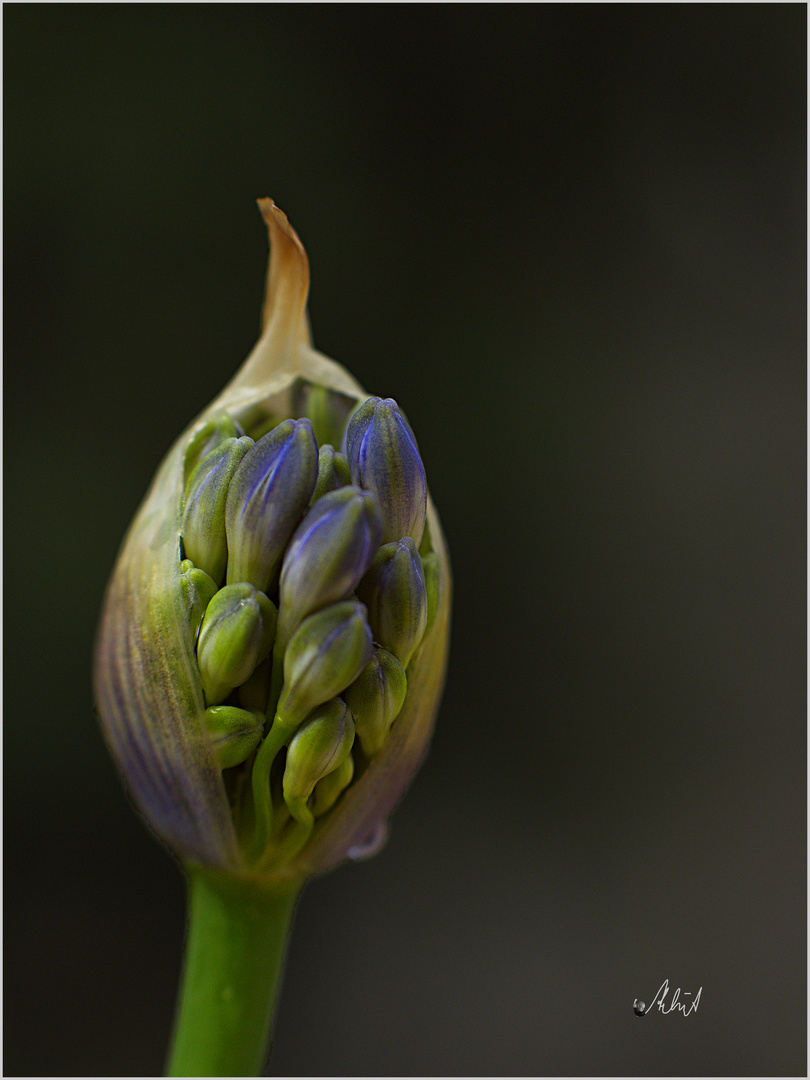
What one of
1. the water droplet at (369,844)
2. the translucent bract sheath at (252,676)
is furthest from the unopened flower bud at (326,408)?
the water droplet at (369,844)

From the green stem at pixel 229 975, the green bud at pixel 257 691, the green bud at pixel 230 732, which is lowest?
the green stem at pixel 229 975

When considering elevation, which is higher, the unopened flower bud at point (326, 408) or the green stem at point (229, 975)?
the unopened flower bud at point (326, 408)

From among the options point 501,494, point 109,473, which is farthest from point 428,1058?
point 109,473

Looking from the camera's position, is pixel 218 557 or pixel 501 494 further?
pixel 501 494

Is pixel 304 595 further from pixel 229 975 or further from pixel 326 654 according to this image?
pixel 229 975

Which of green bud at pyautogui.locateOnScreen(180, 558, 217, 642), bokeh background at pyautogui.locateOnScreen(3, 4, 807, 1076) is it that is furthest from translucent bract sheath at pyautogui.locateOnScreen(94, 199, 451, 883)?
bokeh background at pyautogui.locateOnScreen(3, 4, 807, 1076)

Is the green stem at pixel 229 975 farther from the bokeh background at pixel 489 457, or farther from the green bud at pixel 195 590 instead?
the bokeh background at pixel 489 457

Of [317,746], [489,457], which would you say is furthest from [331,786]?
[489,457]

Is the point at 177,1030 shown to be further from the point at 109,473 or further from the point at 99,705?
the point at 109,473
